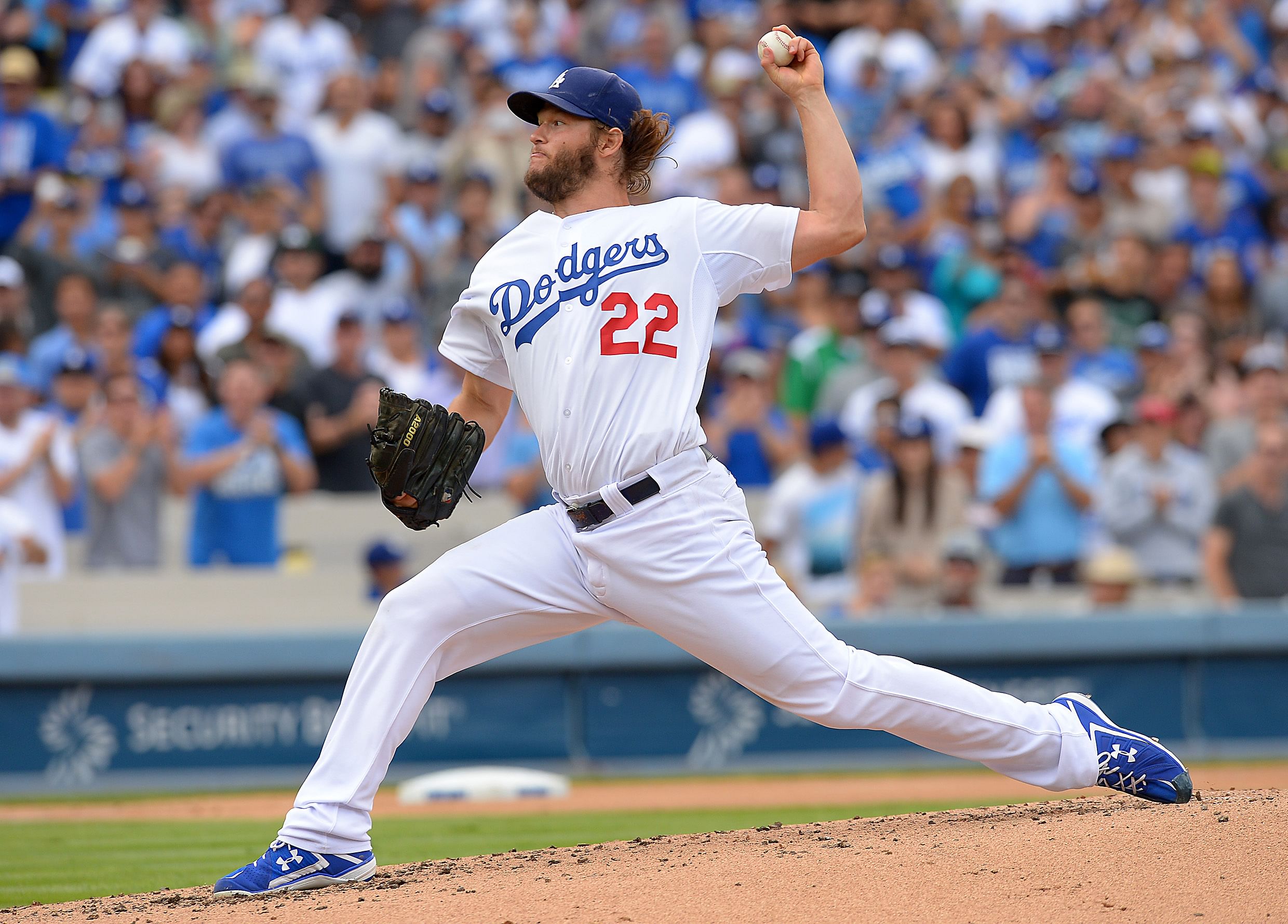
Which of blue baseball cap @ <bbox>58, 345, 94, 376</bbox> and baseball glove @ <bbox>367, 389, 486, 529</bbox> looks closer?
baseball glove @ <bbox>367, 389, 486, 529</bbox>

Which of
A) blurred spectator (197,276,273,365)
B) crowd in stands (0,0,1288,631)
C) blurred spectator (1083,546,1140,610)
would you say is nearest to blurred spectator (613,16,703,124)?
crowd in stands (0,0,1288,631)

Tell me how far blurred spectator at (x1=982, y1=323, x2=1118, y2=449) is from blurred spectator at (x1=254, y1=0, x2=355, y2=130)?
6.22m

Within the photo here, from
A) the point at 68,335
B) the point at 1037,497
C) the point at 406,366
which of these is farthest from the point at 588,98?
the point at 68,335

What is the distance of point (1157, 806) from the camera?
460cm

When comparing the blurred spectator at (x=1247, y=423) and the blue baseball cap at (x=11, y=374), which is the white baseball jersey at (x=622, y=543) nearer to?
the blue baseball cap at (x=11, y=374)

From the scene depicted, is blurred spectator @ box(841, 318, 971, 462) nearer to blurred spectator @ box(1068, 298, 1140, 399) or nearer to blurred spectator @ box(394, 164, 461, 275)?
blurred spectator @ box(1068, 298, 1140, 399)

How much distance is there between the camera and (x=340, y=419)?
9.87m

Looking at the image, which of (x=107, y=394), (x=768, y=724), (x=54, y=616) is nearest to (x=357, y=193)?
(x=107, y=394)

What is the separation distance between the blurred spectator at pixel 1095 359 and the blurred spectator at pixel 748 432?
7.64 feet

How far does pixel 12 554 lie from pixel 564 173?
5813 mm

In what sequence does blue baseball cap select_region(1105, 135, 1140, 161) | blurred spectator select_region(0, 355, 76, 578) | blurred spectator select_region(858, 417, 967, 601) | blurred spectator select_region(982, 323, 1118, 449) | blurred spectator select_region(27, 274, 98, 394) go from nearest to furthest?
blurred spectator select_region(0, 355, 76, 578) < blurred spectator select_region(858, 417, 967, 601) < blurred spectator select_region(982, 323, 1118, 449) < blurred spectator select_region(27, 274, 98, 394) < blue baseball cap select_region(1105, 135, 1140, 161)

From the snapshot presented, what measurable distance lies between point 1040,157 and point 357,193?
5586 millimetres

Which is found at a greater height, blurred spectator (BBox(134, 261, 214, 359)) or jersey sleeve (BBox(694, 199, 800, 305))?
blurred spectator (BBox(134, 261, 214, 359))

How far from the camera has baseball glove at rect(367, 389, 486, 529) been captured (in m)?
4.17
